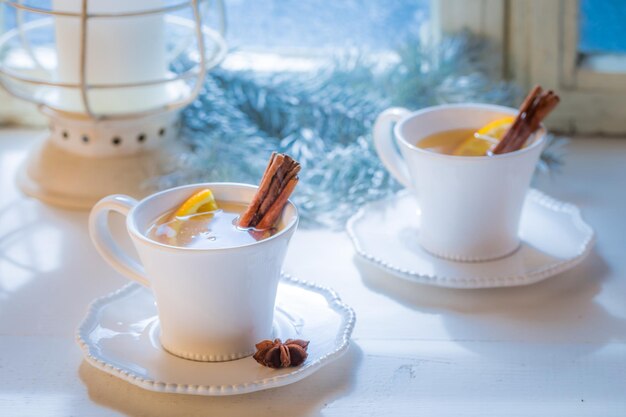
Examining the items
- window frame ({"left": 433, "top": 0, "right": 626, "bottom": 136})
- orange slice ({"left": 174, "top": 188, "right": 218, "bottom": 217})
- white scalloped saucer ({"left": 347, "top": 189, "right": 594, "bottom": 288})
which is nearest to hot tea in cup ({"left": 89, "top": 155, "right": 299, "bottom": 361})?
orange slice ({"left": 174, "top": 188, "right": 218, "bottom": 217})

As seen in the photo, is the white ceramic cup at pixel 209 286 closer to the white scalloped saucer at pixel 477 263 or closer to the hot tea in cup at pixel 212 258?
the hot tea in cup at pixel 212 258

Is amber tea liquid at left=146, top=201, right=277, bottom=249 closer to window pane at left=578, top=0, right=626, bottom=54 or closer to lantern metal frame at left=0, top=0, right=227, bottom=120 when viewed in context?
lantern metal frame at left=0, top=0, right=227, bottom=120

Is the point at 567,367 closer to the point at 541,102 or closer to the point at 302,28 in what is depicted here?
the point at 541,102

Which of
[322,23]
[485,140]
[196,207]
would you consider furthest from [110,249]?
[322,23]

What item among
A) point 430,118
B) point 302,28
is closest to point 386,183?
point 430,118

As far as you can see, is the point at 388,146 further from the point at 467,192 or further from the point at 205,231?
the point at 205,231
